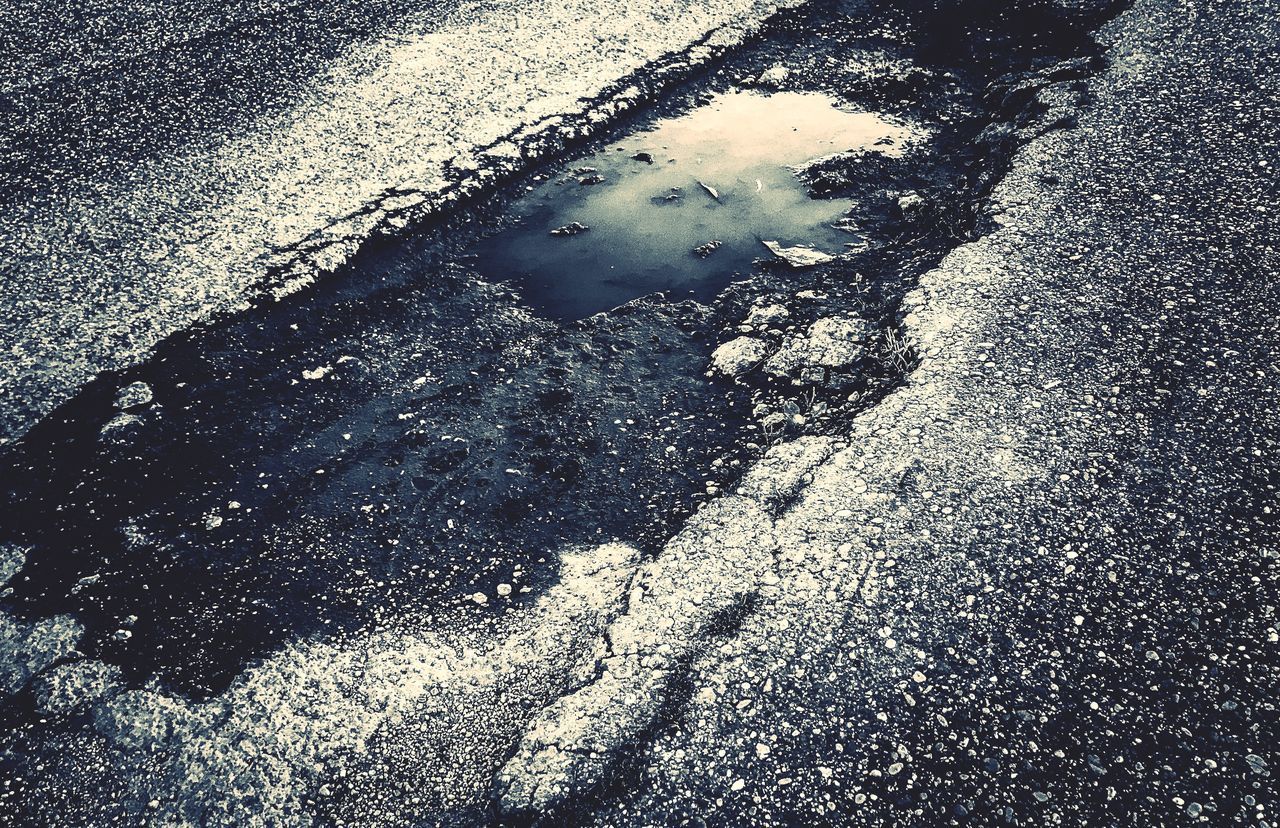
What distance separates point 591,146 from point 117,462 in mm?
2361

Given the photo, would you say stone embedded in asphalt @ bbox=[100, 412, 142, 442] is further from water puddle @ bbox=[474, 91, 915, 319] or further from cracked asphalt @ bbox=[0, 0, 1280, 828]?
water puddle @ bbox=[474, 91, 915, 319]

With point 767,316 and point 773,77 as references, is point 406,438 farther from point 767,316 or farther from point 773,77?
point 773,77

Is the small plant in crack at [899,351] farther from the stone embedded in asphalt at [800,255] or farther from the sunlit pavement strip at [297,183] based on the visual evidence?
the sunlit pavement strip at [297,183]

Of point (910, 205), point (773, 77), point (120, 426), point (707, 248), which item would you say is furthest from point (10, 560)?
point (773, 77)

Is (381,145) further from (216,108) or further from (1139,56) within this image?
(1139,56)

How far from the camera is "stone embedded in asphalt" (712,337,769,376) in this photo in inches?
102

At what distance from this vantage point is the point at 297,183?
3.14 metres

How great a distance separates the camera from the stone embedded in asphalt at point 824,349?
8.29ft

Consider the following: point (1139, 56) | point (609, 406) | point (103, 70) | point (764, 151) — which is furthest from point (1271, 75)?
point (103, 70)

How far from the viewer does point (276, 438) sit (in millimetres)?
2375

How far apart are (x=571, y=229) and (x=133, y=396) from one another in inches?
67.4

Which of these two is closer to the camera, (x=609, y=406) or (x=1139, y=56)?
(x=609, y=406)

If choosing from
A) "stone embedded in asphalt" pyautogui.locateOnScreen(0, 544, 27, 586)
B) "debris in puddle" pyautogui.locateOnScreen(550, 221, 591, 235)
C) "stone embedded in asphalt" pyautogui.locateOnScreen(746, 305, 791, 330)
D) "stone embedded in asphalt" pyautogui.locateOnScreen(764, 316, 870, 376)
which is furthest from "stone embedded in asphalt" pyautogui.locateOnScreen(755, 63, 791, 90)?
"stone embedded in asphalt" pyautogui.locateOnScreen(0, 544, 27, 586)

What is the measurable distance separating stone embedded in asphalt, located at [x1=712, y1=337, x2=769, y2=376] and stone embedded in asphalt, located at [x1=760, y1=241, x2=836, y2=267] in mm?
520
